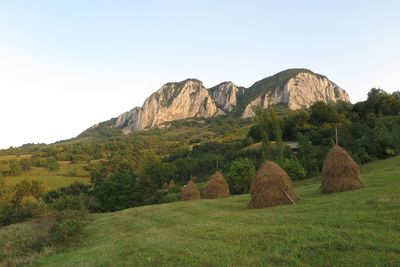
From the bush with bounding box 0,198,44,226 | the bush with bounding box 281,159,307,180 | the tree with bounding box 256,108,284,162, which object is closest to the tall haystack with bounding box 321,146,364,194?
the tree with bounding box 256,108,284,162

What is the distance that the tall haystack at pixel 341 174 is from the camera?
25047 mm

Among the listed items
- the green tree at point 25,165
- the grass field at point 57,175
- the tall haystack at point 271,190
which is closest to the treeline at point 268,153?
the grass field at point 57,175

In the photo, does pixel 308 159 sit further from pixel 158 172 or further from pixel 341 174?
pixel 341 174

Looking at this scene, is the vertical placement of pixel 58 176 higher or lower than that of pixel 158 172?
higher

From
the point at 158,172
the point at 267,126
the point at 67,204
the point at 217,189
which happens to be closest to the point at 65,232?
the point at 217,189

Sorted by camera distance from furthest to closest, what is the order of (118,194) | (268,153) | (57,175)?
(57,175), (118,194), (268,153)

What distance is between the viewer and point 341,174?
25.3 m

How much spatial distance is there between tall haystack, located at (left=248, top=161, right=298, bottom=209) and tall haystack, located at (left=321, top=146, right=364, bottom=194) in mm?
2702

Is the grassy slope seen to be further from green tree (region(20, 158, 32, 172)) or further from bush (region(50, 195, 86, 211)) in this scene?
green tree (region(20, 158, 32, 172))

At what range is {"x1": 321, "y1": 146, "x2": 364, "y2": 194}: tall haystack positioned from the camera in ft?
82.2

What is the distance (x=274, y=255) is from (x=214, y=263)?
6.87 ft

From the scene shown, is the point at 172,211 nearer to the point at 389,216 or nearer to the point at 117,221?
the point at 117,221

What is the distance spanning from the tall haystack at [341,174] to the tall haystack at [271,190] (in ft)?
8.87

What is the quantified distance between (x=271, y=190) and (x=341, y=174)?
489cm
